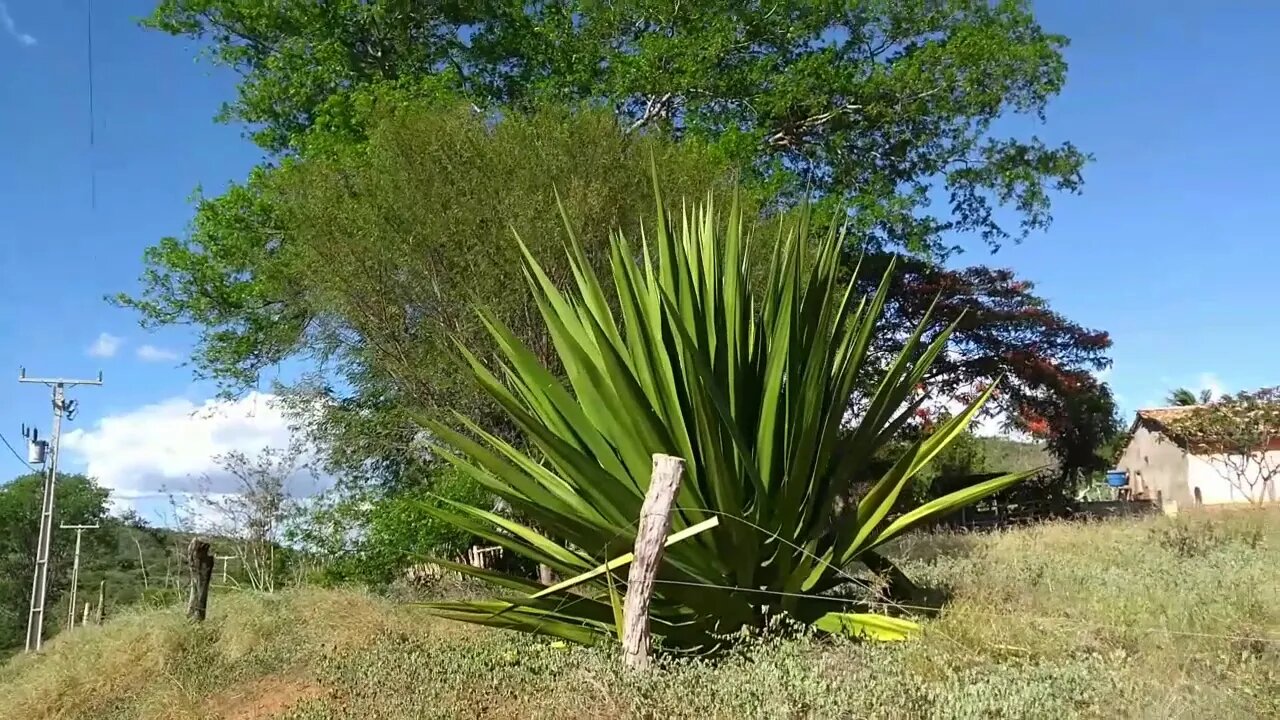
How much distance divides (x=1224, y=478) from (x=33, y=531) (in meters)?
39.7

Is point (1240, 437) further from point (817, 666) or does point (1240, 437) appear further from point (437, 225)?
point (817, 666)

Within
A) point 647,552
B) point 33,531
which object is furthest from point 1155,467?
point 33,531

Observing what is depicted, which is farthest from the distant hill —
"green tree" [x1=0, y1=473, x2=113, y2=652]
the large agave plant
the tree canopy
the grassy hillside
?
"green tree" [x1=0, y1=473, x2=113, y2=652]

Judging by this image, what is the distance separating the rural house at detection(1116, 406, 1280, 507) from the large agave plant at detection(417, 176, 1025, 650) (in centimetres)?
Result: 2108

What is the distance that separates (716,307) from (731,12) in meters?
12.5

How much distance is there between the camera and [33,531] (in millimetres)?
39406

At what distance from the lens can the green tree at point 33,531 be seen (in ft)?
125

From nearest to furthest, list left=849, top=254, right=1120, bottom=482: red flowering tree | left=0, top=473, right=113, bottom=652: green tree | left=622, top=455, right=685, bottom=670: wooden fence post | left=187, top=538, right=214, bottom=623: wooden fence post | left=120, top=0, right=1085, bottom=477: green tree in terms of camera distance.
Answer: left=622, top=455, right=685, bottom=670: wooden fence post < left=187, top=538, right=214, bottom=623: wooden fence post < left=120, top=0, right=1085, bottom=477: green tree < left=849, top=254, right=1120, bottom=482: red flowering tree < left=0, top=473, right=113, bottom=652: green tree

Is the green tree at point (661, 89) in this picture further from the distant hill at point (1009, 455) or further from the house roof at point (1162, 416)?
the distant hill at point (1009, 455)

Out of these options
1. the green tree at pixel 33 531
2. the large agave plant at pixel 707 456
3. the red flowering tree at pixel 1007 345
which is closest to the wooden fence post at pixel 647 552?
the large agave plant at pixel 707 456

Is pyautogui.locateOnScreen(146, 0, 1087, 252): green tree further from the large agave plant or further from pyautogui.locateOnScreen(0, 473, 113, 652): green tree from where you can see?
pyautogui.locateOnScreen(0, 473, 113, 652): green tree

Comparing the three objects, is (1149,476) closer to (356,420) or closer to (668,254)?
(356,420)

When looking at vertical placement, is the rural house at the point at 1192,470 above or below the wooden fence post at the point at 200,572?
above

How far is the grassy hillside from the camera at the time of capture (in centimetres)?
382
